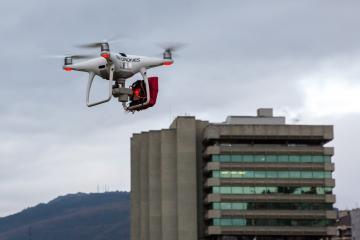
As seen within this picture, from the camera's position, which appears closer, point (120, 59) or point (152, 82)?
point (120, 59)

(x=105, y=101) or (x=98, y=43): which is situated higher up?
(x=98, y=43)

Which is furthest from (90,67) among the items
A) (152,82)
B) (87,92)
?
(152,82)

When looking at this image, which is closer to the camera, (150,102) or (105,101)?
(105,101)

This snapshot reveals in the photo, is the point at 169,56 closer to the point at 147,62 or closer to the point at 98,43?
the point at 147,62

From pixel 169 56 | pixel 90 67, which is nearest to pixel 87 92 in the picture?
pixel 90 67

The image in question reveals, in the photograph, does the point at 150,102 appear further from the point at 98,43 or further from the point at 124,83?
the point at 98,43

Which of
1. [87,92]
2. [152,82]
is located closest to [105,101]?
[87,92]
